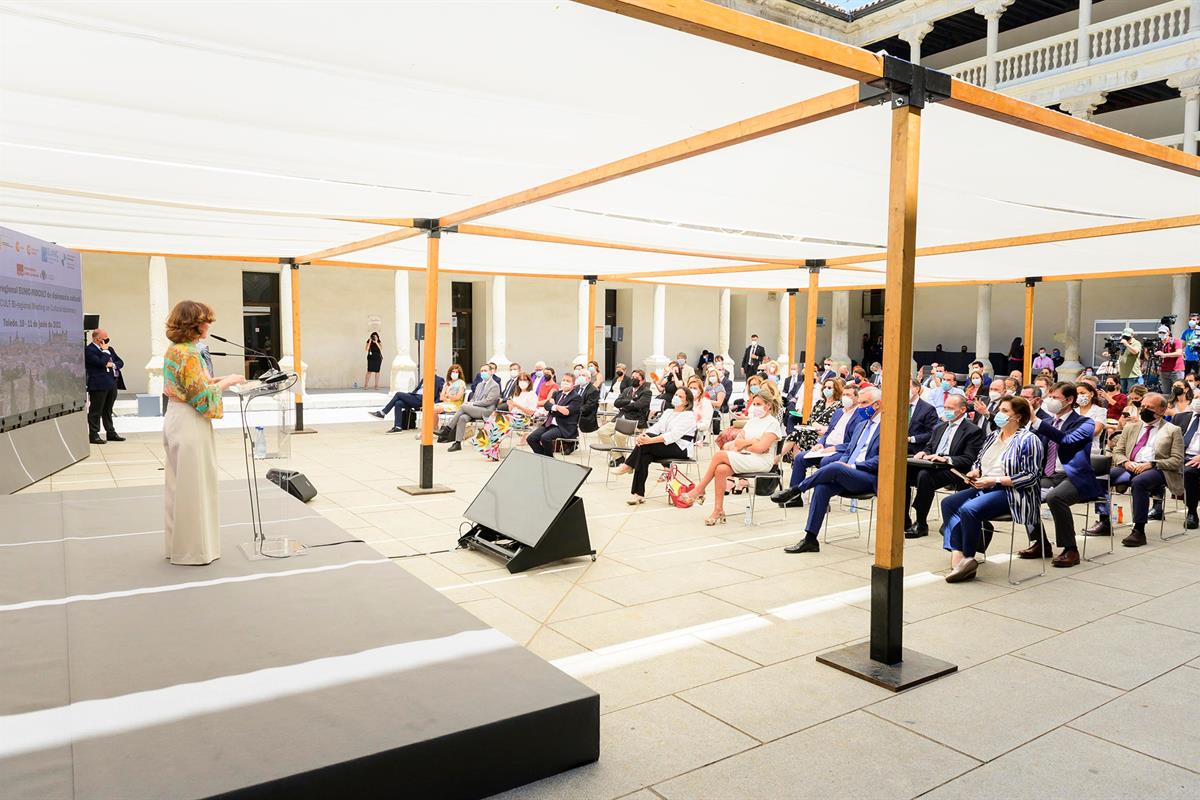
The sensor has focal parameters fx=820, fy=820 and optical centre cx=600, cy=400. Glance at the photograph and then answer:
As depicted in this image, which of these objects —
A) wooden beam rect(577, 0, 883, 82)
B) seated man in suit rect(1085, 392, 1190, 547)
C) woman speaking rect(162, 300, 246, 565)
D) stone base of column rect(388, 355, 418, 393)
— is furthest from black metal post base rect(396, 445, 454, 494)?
stone base of column rect(388, 355, 418, 393)

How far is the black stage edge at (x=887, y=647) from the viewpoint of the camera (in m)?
3.87

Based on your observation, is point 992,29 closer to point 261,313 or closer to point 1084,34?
point 1084,34

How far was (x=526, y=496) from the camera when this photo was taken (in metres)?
5.98

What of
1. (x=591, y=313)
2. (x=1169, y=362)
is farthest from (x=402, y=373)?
(x=1169, y=362)

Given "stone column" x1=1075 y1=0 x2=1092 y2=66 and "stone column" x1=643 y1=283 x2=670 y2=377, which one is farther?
"stone column" x1=643 y1=283 x2=670 y2=377

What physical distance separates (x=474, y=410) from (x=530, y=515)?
230 inches

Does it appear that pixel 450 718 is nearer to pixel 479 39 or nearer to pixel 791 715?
pixel 791 715

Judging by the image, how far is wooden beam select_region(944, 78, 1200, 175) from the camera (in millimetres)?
3908

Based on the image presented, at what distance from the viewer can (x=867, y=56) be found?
3.60 meters

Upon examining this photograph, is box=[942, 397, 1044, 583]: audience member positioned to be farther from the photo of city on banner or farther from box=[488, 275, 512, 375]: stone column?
box=[488, 275, 512, 375]: stone column

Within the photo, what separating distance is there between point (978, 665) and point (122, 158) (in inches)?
234

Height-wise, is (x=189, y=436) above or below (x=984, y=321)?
below

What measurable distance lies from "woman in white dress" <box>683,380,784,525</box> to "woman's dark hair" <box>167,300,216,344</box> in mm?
4281

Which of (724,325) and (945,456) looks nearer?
(945,456)
